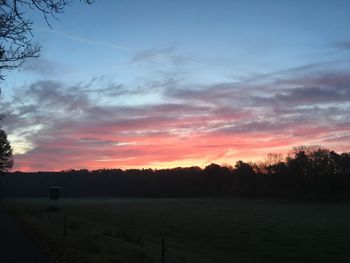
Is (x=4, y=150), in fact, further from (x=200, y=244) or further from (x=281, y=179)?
(x=281, y=179)

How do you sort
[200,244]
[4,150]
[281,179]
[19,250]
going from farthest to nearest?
[281,179], [4,150], [200,244], [19,250]

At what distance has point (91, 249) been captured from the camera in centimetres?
1886

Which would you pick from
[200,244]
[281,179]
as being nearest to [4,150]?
[200,244]

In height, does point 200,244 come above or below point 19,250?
below

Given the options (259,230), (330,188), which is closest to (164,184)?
(330,188)

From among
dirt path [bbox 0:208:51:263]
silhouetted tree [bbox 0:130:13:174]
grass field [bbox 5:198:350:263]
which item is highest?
silhouetted tree [bbox 0:130:13:174]

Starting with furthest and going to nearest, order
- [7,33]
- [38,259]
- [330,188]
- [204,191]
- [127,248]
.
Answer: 1. [204,191]
2. [330,188]
3. [127,248]
4. [38,259]
5. [7,33]

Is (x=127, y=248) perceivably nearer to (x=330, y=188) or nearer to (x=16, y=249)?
(x=16, y=249)

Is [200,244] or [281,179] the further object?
[281,179]

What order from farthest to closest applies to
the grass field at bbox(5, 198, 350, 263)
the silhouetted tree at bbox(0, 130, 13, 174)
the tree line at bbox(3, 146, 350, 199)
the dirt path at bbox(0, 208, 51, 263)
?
the tree line at bbox(3, 146, 350, 199), the silhouetted tree at bbox(0, 130, 13, 174), the grass field at bbox(5, 198, 350, 263), the dirt path at bbox(0, 208, 51, 263)

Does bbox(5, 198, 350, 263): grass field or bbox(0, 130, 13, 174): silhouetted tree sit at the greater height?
bbox(0, 130, 13, 174): silhouetted tree

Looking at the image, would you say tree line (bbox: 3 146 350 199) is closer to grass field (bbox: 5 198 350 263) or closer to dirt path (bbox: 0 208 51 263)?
grass field (bbox: 5 198 350 263)

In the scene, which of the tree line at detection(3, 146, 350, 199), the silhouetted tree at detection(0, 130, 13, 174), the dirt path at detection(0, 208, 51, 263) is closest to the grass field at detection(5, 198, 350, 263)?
the dirt path at detection(0, 208, 51, 263)

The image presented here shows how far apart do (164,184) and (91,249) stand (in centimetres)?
17968
